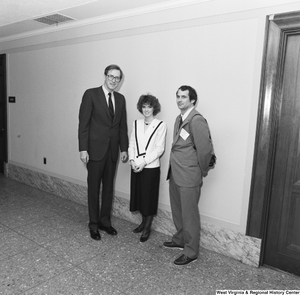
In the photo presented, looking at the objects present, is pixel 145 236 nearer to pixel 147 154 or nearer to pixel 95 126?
pixel 147 154

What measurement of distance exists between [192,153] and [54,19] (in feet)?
8.93

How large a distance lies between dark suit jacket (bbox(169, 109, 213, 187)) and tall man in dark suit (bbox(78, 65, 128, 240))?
799 millimetres

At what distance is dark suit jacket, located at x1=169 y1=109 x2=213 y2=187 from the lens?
2732 millimetres

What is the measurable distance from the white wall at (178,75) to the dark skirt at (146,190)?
25 cm

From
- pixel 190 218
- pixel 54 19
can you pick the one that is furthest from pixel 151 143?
pixel 54 19

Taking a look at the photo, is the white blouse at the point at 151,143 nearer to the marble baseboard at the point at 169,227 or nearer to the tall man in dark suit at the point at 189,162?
the tall man in dark suit at the point at 189,162

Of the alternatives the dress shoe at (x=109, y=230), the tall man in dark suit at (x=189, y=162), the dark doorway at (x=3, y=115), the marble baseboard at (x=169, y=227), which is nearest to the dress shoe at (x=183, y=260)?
the tall man in dark suit at (x=189, y=162)

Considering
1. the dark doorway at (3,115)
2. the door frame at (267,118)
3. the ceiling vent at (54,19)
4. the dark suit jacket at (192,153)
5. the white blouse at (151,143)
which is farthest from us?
the dark doorway at (3,115)

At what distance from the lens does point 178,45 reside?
3266mm

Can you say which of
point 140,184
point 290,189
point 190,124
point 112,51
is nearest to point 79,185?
point 140,184

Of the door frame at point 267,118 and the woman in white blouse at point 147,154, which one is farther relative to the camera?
the woman in white blouse at point 147,154

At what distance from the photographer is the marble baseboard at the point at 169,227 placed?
2910 mm

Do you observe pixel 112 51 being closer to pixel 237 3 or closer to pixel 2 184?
pixel 237 3

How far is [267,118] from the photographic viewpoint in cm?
272
